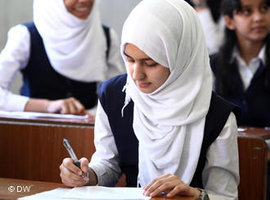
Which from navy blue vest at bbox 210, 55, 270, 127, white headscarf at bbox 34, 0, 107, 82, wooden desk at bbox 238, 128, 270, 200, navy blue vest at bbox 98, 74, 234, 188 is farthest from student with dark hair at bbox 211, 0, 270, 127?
navy blue vest at bbox 98, 74, 234, 188

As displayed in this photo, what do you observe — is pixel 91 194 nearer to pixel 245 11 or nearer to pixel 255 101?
pixel 255 101

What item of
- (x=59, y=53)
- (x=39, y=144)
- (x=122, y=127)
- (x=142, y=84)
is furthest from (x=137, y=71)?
(x=59, y=53)

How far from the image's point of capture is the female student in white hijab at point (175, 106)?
171cm

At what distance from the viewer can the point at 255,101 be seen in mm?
2982

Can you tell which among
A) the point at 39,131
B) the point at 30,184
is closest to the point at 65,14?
the point at 39,131

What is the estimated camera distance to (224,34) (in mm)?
3271

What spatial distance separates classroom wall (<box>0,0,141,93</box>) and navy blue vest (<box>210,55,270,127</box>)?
6.10 feet

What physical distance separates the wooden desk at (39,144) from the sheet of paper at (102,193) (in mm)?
649

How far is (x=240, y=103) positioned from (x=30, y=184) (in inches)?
66.2

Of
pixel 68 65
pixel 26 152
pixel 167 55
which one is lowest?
pixel 26 152

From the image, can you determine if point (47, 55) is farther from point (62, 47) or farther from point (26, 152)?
point (26, 152)

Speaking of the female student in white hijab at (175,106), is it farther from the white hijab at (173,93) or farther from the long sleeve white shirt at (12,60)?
the long sleeve white shirt at (12,60)

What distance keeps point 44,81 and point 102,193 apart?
74.8 inches

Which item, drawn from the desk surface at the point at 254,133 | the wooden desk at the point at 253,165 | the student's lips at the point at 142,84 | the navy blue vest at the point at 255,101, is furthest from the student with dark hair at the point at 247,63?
the student's lips at the point at 142,84
